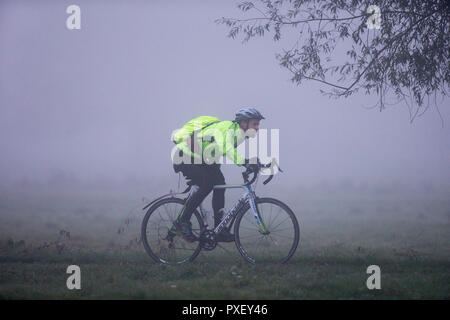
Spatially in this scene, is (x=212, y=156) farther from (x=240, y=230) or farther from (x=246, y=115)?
(x=240, y=230)

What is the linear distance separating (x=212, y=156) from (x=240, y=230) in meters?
1.39

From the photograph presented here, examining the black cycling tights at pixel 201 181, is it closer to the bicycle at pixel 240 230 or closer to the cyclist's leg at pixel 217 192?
the cyclist's leg at pixel 217 192

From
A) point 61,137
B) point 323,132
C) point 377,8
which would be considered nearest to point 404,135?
point 323,132

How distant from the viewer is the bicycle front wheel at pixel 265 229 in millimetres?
7562

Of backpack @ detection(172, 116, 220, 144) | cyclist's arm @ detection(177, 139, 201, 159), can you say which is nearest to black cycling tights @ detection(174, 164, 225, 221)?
cyclist's arm @ detection(177, 139, 201, 159)

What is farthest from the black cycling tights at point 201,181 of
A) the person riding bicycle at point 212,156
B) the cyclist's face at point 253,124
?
the cyclist's face at point 253,124

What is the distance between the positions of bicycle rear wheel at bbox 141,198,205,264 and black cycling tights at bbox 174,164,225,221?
0.16 metres

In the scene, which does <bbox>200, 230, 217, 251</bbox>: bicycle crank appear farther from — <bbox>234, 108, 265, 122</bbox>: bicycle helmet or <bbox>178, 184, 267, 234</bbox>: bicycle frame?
<bbox>234, 108, 265, 122</bbox>: bicycle helmet

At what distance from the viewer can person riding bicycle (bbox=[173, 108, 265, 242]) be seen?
24.1 feet

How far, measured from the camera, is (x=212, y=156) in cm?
765

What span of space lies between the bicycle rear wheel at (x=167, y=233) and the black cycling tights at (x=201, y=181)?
0.16m

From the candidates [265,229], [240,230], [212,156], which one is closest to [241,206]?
[240,230]

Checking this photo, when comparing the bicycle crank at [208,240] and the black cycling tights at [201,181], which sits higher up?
the black cycling tights at [201,181]

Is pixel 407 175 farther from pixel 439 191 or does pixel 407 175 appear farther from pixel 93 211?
pixel 93 211
